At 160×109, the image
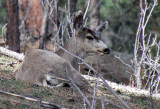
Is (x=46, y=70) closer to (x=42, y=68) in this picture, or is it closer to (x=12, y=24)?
(x=42, y=68)

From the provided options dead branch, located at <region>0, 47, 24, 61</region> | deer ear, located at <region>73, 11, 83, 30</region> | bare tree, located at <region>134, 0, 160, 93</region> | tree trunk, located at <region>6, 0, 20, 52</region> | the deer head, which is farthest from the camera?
tree trunk, located at <region>6, 0, 20, 52</region>

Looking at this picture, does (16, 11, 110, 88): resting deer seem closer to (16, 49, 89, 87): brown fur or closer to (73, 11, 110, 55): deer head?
(16, 49, 89, 87): brown fur

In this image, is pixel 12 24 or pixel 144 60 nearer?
pixel 144 60

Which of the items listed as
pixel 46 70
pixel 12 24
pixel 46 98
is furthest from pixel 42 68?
pixel 12 24

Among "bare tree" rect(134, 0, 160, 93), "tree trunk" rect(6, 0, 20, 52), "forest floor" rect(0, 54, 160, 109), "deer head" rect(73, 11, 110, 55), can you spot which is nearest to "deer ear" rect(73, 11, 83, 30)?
"deer head" rect(73, 11, 110, 55)

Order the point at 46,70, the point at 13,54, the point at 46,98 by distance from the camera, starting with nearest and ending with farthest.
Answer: the point at 46,98 → the point at 46,70 → the point at 13,54

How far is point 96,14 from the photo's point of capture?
15.9 metres

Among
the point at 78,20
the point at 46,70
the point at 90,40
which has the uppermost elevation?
the point at 78,20

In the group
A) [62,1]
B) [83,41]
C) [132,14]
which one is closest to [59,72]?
[83,41]

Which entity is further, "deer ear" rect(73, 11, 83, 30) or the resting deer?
"deer ear" rect(73, 11, 83, 30)

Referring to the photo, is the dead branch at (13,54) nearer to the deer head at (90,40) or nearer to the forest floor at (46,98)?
the forest floor at (46,98)

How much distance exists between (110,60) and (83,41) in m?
4.57

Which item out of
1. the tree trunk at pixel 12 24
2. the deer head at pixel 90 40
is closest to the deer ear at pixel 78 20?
the deer head at pixel 90 40

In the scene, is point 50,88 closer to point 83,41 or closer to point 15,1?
point 83,41
